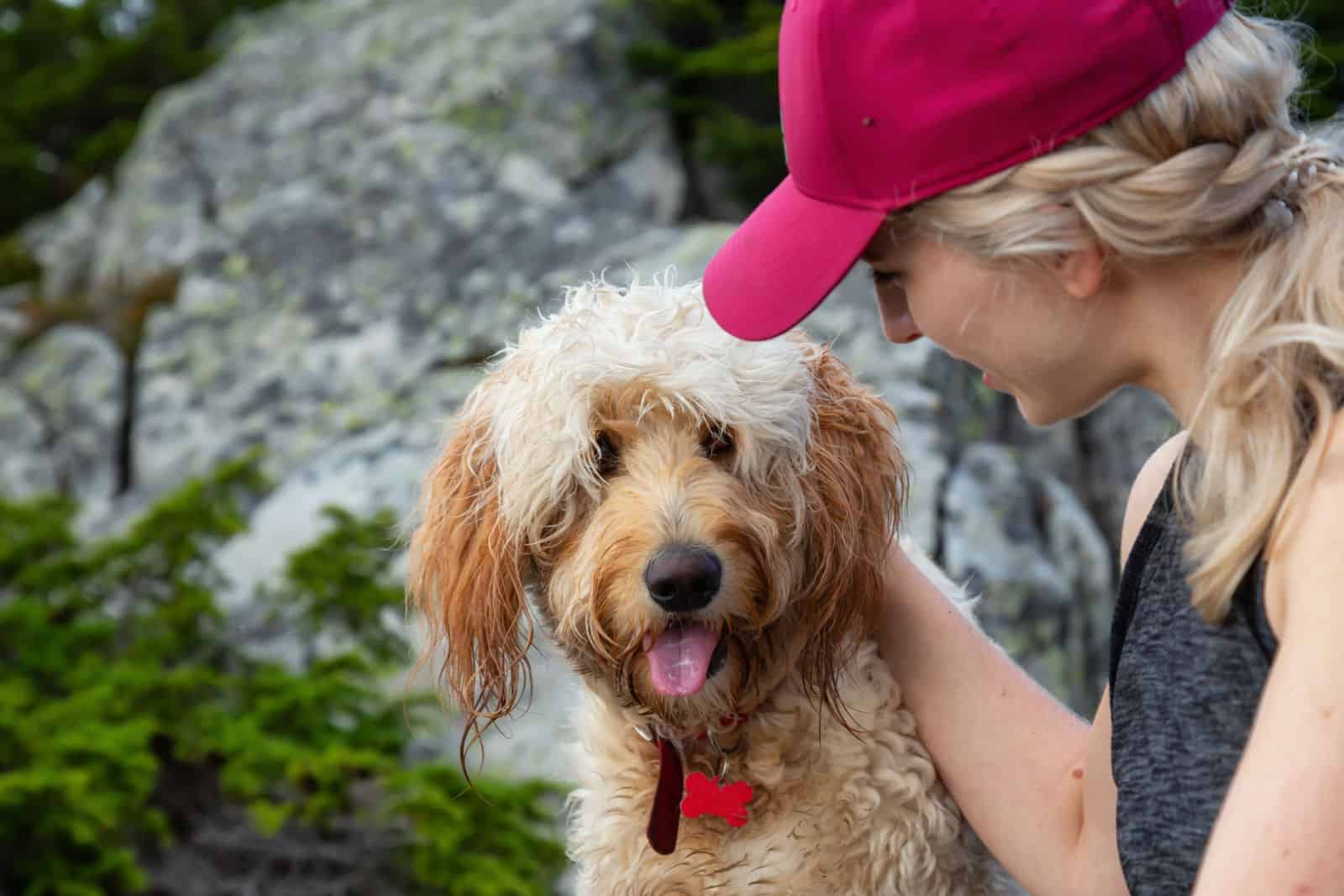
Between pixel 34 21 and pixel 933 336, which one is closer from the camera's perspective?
pixel 933 336

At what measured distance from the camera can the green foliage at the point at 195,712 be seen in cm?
351

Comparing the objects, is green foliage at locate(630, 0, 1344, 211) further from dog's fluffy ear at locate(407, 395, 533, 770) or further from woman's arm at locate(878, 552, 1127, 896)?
woman's arm at locate(878, 552, 1127, 896)

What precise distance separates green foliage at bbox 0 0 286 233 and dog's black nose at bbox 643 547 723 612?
7.60 metres

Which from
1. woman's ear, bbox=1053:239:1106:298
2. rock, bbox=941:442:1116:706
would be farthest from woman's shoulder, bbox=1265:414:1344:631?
rock, bbox=941:442:1116:706

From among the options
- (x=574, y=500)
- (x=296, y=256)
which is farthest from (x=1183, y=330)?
(x=296, y=256)

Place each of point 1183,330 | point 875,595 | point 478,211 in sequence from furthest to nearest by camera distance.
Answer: point 478,211 < point 875,595 < point 1183,330

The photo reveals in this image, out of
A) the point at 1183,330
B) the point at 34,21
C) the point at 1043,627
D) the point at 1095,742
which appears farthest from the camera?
the point at 34,21

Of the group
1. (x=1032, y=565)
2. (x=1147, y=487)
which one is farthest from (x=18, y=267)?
(x=1147, y=487)

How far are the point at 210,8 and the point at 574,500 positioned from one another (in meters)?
9.01

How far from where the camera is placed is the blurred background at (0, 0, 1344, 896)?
3.69 m

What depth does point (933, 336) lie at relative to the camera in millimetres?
1620

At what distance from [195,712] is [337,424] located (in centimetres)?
162

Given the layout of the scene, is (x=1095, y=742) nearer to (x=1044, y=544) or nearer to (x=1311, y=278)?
(x=1311, y=278)

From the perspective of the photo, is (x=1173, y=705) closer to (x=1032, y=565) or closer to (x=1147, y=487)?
(x=1147, y=487)
